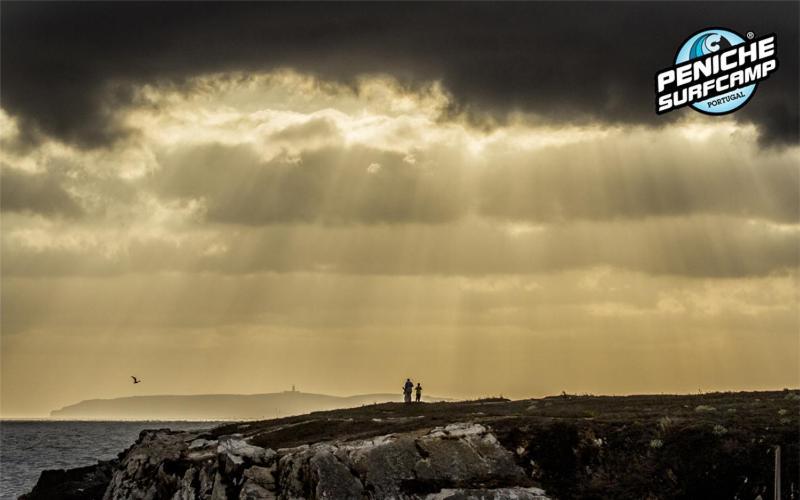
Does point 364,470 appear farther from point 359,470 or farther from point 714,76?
point 714,76

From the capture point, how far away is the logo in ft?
161

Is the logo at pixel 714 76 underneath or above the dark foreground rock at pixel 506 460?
above

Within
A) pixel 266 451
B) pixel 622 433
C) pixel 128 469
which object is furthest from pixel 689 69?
pixel 128 469

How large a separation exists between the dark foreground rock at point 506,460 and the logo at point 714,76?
1544 centimetres

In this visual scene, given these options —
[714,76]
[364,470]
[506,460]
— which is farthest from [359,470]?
[714,76]

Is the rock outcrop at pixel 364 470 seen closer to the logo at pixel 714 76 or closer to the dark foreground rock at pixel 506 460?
the dark foreground rock at pixel 506 460

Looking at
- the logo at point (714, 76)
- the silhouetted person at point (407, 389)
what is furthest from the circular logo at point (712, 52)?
the silhouetted person at point (407, 389)

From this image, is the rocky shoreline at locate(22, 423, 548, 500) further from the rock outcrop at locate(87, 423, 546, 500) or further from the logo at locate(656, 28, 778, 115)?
the logo at locate(656, 28, 778, 115)

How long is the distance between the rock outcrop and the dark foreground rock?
0.17 ft

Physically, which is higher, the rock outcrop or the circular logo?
the circular logo

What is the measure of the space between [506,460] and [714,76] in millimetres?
21834

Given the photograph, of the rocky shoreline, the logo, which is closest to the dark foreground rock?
the rocky shoreline

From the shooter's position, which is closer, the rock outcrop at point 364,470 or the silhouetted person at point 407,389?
the rock outcrop at point 364,470

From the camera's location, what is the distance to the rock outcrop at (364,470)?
138 ft
